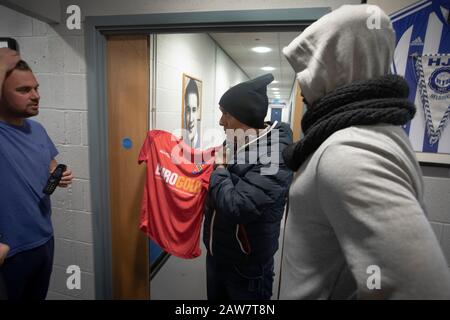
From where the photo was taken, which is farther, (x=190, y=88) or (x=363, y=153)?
(x=190, y=88)

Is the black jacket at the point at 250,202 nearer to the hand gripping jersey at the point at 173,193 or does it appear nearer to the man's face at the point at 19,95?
the hand gripping jersey at the point at 173,193

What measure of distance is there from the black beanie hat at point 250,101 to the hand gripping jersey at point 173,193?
34cm

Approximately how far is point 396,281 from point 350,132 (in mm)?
278

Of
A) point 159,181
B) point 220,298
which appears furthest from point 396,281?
point 159,181

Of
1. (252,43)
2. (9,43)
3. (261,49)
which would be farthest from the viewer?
(261,49)

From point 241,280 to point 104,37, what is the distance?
1454mm

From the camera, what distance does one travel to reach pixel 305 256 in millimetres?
605

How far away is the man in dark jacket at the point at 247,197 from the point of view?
1104 millimetres

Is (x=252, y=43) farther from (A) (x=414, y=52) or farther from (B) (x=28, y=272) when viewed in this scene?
(B) (x=28, y=272)

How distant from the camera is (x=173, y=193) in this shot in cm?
147

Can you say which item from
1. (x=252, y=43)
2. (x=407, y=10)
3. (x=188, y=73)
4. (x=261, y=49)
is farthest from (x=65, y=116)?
(x=261, y=49)

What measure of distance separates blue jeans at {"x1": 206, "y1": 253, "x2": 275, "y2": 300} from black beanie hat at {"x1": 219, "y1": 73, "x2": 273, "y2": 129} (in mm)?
701

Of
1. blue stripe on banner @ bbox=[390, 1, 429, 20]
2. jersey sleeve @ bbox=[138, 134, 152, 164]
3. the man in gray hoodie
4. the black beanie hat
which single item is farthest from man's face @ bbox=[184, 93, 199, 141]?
the man in gray hoodie

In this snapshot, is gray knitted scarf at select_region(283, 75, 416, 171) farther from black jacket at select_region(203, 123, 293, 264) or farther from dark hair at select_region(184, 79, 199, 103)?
dark hair at select_region(184, 79, 199, 103)
